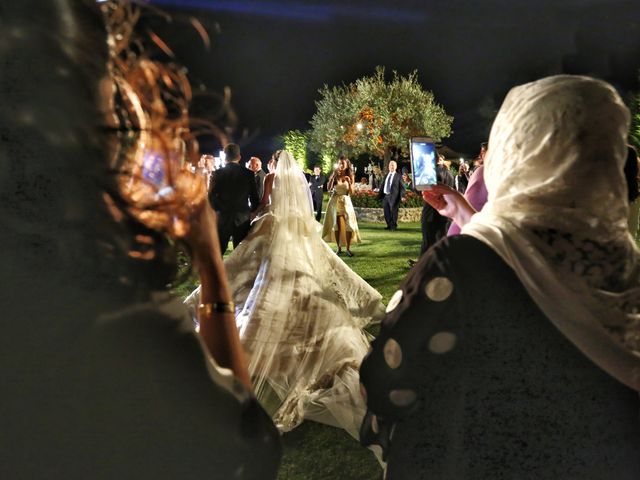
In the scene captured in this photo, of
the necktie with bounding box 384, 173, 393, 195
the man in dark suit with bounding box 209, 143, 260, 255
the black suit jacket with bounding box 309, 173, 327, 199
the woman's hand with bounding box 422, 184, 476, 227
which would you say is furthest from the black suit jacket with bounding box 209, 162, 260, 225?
the black suit jacket with bounding box 309, 173, 327, 199

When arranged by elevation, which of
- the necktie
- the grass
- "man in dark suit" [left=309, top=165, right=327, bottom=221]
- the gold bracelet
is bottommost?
"man in dark suit" [left=309, top=165, right=327, bottom=221]

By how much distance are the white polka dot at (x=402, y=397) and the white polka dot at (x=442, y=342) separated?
143 mm

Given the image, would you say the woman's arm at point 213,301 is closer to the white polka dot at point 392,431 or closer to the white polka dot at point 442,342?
the white polka dot at point 442,342

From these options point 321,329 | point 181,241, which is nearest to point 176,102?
point 181,241

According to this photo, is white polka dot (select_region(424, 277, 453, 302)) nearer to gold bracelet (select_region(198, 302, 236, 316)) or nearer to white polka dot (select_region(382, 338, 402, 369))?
white polka dot (select_region(382, 338, 402, 369))

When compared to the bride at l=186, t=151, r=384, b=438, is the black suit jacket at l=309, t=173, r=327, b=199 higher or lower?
lower

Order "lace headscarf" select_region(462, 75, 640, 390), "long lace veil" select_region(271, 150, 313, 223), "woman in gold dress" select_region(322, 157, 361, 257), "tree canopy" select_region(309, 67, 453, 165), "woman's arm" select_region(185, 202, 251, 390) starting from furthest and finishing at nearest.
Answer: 1. "tree canopy" select_region(309, 67, 453, 165)
2. "woman in gold dress" select_region(322, 157, 361, 257)
3. "long lace veil" select_region(271, 150, 313, 223)
4. "lace headscarf" select_region(462, 75, 640, 390)
5. "woman's arm" select_region(185, 202, 251, 390)

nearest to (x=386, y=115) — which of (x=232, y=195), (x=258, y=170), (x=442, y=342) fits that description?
(x=258, y=170)

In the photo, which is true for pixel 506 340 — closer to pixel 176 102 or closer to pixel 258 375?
pixel 176 102

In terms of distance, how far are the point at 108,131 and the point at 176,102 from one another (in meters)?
0.21

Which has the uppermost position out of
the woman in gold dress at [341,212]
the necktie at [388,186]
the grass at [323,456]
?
the grass at [323,456]

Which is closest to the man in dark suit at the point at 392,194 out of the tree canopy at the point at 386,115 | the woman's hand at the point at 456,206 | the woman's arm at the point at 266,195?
the woman's arm at the point at 266,195

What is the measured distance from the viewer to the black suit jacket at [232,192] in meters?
7.25

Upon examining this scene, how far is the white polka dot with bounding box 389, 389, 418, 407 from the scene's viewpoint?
4.91 feet
